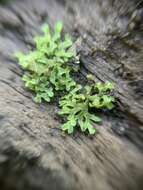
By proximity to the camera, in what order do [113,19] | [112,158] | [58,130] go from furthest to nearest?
[113,19] < [58,130] < [112,158]

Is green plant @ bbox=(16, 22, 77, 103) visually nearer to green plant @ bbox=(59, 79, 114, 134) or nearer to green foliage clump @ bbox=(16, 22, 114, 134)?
green foliage clump @ bbox=(16, 22, 114, 134)

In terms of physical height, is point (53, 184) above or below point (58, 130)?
below

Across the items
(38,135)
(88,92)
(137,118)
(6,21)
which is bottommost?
(38,135)

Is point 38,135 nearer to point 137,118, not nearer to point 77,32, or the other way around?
point 137,118

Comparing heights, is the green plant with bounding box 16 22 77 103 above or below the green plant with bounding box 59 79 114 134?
above

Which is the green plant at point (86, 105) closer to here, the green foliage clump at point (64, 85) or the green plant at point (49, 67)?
the green foliage clump at point (64, 85)

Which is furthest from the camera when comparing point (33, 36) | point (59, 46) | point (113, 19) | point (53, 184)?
point (33, 36)

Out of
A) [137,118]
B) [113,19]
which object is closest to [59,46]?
[113,19]

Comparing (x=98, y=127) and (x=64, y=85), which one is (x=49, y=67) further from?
(x=98, y=127)

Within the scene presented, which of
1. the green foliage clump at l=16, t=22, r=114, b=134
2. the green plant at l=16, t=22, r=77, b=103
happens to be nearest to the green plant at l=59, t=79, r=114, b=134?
the green foliage clump at l=16, t=22, r=114, b=134
